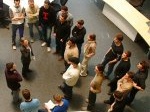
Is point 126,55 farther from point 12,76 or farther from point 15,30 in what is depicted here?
point 15,30

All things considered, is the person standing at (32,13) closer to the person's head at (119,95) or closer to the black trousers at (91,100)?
the black trousers at (91,100)

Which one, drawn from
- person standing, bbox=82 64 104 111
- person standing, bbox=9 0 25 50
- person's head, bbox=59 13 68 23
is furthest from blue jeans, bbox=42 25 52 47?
person standing, bbox=82 64 104 111

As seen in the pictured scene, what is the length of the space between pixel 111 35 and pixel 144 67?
129 inches

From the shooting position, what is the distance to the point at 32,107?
5938mm

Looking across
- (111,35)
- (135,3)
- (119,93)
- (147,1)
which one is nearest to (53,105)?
(119,93)

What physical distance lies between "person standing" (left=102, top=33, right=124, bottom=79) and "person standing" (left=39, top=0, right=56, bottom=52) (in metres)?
1.84

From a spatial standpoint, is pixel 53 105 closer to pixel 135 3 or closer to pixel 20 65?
pixel 20 65

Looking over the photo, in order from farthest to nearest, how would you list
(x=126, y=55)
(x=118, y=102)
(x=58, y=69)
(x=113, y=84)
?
(x=58, y=69)
(x=113, y=84)
(x=126, y=55)
(x=118, y=102)

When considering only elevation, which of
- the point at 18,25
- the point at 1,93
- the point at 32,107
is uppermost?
the point at 18,25

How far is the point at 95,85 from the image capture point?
21.9 feet

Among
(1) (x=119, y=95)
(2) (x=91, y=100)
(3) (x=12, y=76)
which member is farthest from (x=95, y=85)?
(3) (x=12, y=76)

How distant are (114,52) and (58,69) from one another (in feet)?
5.67

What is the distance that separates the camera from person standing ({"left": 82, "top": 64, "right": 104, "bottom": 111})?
6449 mm

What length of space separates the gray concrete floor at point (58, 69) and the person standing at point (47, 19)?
38cm
